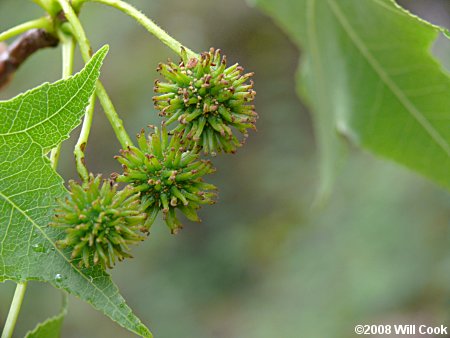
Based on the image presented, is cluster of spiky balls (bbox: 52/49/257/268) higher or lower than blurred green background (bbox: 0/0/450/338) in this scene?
lower

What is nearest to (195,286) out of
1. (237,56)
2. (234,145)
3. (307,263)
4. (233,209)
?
(233,209)

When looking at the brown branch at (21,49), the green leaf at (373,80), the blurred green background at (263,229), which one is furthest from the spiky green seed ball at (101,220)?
the blurred green background at (263,229)

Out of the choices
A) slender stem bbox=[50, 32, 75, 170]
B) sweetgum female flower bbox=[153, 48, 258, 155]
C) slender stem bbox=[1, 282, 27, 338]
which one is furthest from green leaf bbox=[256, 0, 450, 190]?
slender stem bbox=[1, 282, 27, 338]

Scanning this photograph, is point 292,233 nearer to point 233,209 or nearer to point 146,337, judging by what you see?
point 233,209

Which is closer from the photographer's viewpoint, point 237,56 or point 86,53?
point 86,53

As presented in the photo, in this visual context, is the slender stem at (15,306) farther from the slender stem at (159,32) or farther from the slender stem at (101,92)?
the slender stem at (159,32)

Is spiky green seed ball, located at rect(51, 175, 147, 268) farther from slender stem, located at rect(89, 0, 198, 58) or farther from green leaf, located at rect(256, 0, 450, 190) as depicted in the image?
green leaf, located at rect(256, 0, 450, 190)
